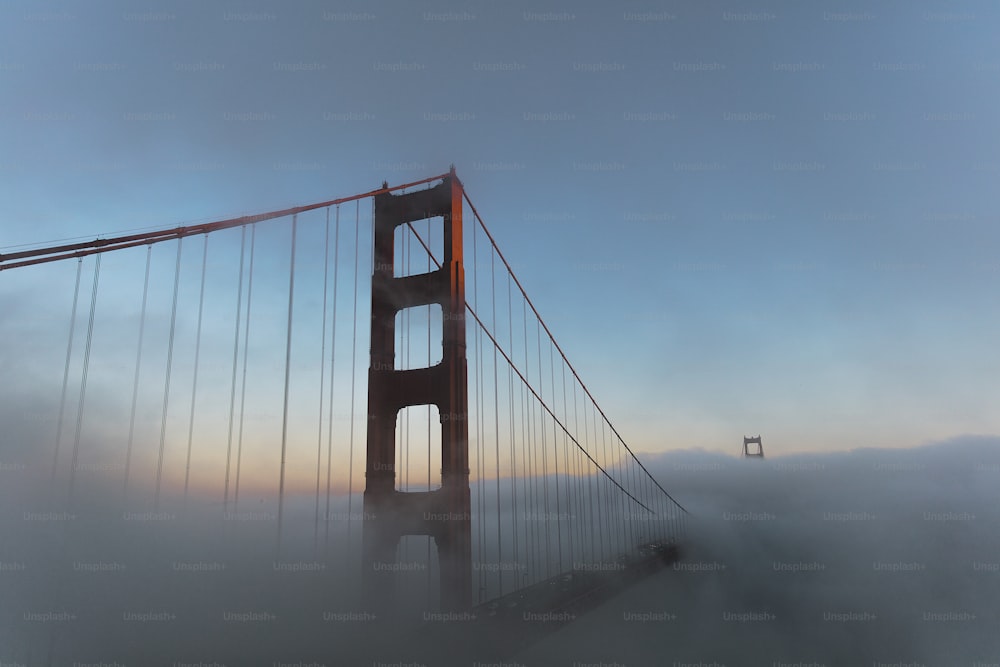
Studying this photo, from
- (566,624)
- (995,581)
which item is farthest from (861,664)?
(995,581)

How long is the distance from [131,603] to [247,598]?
3003mm

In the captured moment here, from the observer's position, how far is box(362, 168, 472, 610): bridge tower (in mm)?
9797

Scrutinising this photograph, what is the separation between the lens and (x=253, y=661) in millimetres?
11922

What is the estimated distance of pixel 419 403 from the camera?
10656mm

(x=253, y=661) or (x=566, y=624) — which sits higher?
(x=253, y=661)

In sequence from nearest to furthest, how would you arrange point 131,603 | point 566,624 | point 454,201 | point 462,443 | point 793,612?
point 462,443 < point 454,201 < point 131,603 < point 566,624 < point 793,612

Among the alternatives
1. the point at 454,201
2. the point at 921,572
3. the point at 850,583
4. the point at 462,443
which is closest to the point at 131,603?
the point at 462,443

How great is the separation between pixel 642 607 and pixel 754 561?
68.0 ft

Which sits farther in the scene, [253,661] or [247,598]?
[247,598]

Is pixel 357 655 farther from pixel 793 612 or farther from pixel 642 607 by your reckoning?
pixel 793 612

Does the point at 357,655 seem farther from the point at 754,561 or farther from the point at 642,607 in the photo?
the point at 754,561

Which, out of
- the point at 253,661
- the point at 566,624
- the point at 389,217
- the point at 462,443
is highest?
the point at 389,217

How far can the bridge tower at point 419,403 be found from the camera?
32.1 ft

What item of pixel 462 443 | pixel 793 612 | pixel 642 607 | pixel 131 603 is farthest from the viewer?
pixel 793 612
